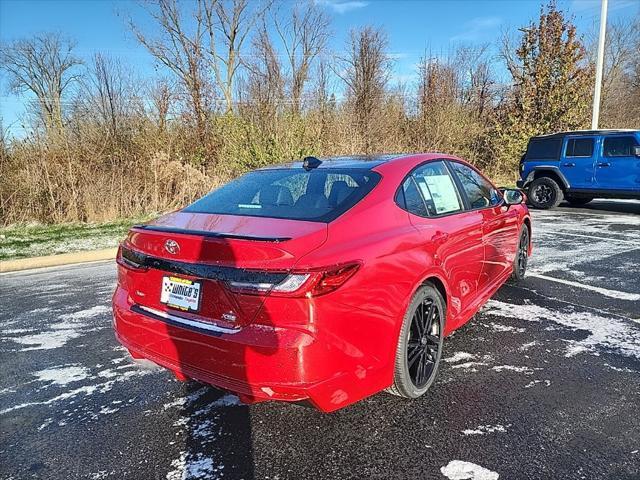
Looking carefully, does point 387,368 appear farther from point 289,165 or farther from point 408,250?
point 289,165

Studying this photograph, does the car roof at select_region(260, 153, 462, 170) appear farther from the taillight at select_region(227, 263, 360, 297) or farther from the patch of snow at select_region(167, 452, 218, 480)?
the patch of snow at select_region(167, 452, 218, 480)

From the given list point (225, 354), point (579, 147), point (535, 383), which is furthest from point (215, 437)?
point (579, 147)

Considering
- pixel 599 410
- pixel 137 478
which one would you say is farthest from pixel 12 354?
pixel 599 410

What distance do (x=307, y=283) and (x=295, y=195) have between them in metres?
1.07

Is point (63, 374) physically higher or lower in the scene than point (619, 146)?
lower

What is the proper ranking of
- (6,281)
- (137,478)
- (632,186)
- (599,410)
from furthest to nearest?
(632,186) < (6,281) < (599,410) < (137,478)

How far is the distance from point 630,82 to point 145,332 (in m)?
40.0

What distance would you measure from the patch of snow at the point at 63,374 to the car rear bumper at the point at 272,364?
1.26m

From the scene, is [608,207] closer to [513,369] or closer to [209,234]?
[513,369]

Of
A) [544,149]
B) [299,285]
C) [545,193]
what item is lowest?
[545,193]

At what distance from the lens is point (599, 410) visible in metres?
2.81

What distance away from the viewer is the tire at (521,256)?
5.39 metres

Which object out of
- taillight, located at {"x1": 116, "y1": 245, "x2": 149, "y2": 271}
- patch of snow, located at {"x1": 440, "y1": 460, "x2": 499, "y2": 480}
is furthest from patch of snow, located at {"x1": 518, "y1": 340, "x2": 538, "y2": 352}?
taillight, located at {"x1": 116, "y1": 245, "x2": 149, "y2": 271}

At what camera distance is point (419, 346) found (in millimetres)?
2984
